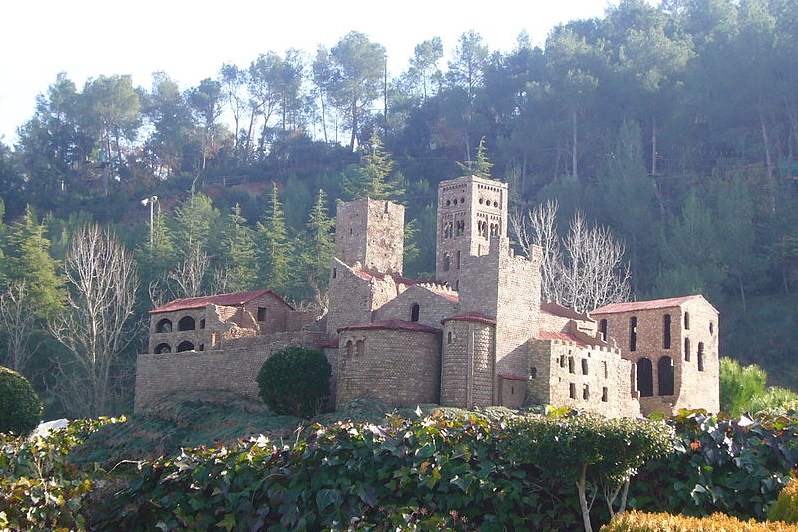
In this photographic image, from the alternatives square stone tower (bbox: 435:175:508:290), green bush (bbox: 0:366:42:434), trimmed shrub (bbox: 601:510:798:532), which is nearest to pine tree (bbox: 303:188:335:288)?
square stone tower (bbox: 435:175:508:290)

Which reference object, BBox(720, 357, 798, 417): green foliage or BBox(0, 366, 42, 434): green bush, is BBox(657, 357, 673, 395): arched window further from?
BBox(0, 366, 42, 434): green bush

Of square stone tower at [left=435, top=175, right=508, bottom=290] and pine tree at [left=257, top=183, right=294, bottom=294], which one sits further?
pine tree at [left=257, top=183, right=294, bottom=294]

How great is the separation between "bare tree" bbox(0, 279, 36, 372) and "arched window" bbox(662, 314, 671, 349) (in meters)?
35.7

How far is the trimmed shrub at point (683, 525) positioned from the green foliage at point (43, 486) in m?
10.1

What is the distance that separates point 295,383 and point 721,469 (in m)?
25.6

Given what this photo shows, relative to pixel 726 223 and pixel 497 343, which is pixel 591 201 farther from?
pixel 497 343

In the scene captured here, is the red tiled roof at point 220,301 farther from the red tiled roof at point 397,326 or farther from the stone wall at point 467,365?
the stone wall at point 467,365

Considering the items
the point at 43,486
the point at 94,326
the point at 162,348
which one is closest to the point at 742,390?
the point at 162,348

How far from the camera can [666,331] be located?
163 ft

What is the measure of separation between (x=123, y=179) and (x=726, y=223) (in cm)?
5276

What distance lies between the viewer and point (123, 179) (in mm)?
96750

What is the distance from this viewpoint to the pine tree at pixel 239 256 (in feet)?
221

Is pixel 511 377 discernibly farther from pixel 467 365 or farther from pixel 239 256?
pixel 239 256

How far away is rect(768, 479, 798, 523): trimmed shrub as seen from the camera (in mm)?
16984
